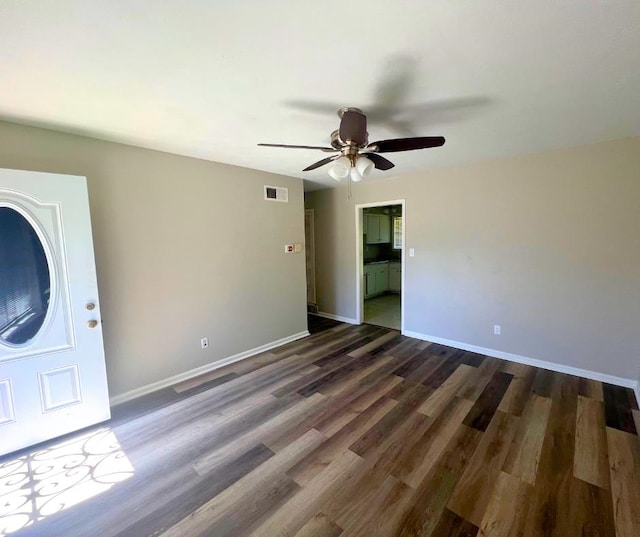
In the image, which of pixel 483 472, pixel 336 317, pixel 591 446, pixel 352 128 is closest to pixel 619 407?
pixel 591 446

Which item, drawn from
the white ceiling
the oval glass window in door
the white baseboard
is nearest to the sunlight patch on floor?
the white baseboard

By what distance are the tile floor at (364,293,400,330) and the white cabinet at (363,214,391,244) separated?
1415 millimetres

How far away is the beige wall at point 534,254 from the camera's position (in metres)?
2.80

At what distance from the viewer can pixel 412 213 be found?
4.14 meters

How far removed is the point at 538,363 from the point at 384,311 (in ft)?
9.08

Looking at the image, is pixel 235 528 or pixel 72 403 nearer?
pixel 235 528

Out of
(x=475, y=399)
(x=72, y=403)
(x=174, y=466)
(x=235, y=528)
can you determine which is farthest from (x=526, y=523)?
(x=72, y=403)

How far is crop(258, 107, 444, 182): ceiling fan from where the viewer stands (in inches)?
72.2

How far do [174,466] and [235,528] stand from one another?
2.31ft

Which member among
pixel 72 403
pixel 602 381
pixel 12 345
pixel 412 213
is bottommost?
pixel 602 381

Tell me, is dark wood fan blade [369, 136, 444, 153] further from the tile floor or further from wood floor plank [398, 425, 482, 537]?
the tile floor

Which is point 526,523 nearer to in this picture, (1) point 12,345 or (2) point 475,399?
(2) point 475,399

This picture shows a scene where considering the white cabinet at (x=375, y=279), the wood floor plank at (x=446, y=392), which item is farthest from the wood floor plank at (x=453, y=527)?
the white cabinet at (x=375, y=279)

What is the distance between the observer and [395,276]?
7.33m
